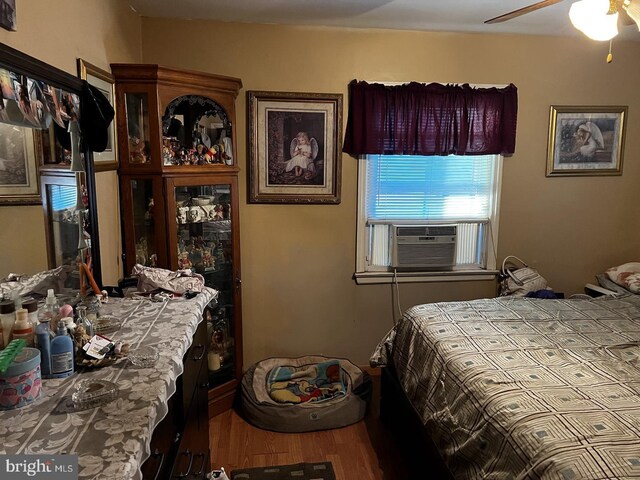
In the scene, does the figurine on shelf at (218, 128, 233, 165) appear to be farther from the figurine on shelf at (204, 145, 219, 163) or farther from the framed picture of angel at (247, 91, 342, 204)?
the framed picture of angel at (247, 91, 342, 204)

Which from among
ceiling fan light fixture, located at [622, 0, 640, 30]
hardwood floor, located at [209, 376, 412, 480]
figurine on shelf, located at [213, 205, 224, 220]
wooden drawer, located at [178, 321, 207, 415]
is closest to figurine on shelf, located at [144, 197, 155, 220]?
figurine on shelf, located at [213, 205, 224, 220]

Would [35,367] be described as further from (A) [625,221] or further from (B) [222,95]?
(A) [625,221]

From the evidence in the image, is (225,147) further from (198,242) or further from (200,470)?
(200,470)

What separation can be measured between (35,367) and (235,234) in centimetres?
185

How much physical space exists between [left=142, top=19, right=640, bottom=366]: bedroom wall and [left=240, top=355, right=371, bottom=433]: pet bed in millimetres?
223

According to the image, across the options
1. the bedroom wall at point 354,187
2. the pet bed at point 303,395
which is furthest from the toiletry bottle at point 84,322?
the bedroom wall at point 354,187

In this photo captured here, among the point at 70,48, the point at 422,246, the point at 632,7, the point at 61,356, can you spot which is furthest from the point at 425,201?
the point at 61,356

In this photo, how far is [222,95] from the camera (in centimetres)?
286

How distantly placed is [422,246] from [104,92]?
221cm

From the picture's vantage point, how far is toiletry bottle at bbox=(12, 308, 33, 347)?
132cm

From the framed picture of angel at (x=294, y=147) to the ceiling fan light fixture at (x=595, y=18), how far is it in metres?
1.63

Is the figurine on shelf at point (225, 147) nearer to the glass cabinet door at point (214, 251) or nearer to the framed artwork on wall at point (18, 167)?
the glass cabinet door at point (214, 251)

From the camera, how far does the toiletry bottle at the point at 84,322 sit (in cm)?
159

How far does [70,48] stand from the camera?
1938 mm
